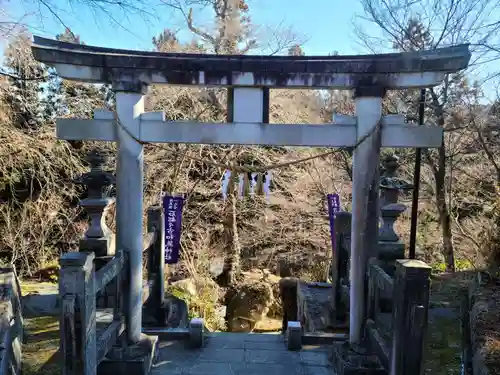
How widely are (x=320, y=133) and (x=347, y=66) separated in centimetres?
76

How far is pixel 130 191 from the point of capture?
4.57 m

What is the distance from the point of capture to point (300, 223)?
41.8ft

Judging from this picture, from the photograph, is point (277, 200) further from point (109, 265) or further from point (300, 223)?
point (109, 265)

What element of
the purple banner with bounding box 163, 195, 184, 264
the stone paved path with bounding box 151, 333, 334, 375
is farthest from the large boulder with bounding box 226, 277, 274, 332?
the stone paved path with bounding box 151, 333, 334, 375

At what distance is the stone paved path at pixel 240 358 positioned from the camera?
15.7 ft

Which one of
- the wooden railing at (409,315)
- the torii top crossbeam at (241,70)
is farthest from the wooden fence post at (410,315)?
the torii top crossbeam at (241,70)

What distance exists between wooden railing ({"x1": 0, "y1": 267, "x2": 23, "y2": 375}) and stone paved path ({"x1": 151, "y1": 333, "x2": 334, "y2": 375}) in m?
1.43

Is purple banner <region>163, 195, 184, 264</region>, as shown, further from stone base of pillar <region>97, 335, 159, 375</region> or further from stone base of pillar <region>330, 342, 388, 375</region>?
stone base of pillar <region>330, 342, 388, 375</region>

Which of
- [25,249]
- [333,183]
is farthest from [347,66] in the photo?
[25,249]

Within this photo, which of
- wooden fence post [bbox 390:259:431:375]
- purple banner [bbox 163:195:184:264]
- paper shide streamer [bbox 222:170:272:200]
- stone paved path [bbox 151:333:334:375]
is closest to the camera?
wooden fence post [bbox 390:259:431:375]

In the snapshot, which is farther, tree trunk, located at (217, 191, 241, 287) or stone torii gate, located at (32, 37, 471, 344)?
Result: tree trunk, located at (217, 191, 241, 287)

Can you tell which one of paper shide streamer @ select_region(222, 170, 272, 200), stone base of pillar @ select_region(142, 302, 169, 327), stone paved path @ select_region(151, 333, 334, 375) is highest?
paper shide streamer @ select_region(222, 170, 272, 200)

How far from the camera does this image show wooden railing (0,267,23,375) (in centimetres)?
388

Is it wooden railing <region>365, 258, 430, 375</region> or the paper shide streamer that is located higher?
the paper shide streamer
